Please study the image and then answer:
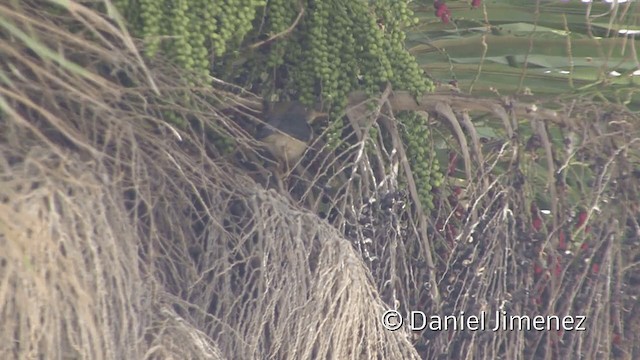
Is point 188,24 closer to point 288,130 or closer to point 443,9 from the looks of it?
point 288,130

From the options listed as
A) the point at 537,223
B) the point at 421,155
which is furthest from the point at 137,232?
the point at 537,223

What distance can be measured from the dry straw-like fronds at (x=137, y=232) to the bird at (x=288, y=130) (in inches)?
2.3

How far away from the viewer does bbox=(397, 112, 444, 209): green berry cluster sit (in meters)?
2.54

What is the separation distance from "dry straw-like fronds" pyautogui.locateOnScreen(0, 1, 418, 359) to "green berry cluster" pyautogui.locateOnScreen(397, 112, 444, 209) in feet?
1.16

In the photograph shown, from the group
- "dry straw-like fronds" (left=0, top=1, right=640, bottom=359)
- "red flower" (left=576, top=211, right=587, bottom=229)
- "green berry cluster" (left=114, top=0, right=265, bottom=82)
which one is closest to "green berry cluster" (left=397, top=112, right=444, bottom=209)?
"dry straw-like fronds" (left=0, top=1, right=640, bottom=359)

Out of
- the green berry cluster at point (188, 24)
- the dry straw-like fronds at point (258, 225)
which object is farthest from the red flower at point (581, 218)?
the green berry cluster at point (188, 24)

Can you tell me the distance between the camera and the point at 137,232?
87.2 inches

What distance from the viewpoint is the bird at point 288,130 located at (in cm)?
247

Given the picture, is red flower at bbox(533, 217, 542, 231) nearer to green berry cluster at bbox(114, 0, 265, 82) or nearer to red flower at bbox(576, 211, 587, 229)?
red flower at bbox(576, 211, 587, 229)

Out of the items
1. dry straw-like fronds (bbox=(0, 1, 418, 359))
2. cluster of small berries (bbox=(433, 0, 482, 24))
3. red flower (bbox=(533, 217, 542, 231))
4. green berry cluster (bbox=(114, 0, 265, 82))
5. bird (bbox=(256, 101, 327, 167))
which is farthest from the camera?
cluster of small berries (bbox=(433, 0, 482, 24))

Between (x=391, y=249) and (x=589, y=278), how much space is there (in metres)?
0.42

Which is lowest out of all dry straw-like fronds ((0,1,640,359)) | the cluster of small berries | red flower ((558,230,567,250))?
red flower ((558,230,567,250))

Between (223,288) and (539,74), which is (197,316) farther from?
(539,74)

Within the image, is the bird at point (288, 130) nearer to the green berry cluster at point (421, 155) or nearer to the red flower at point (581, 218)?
the green berry cluster at point (421, 155)
